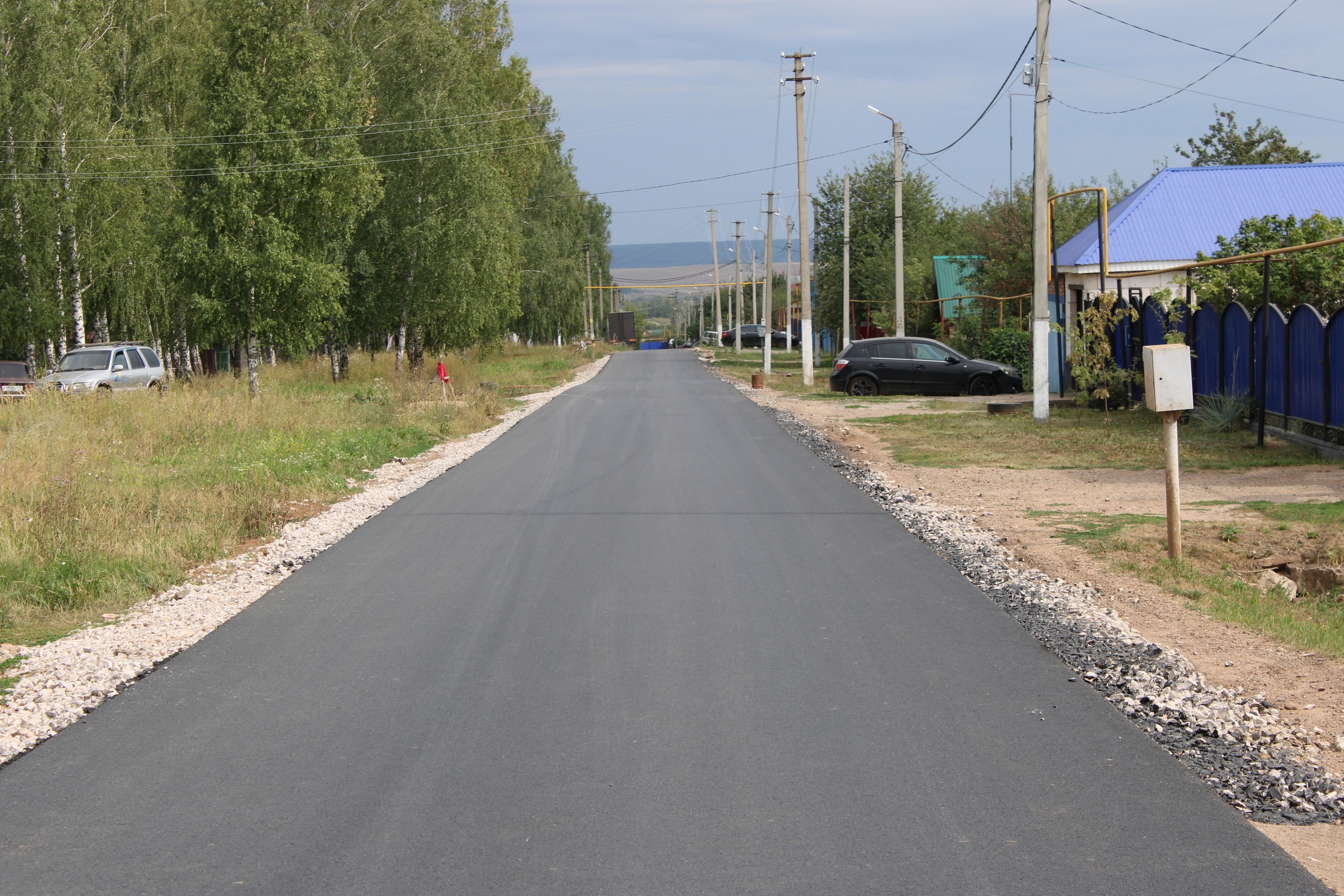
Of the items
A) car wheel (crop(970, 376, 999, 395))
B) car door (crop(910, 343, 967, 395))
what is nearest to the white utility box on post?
car wheel (crop(970, 376, 999, 395))

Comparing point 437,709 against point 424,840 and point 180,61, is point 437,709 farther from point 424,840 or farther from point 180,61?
point 180,61

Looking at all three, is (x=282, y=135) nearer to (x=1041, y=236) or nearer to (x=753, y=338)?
(x=1041, y=236)

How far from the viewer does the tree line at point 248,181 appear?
2888cm

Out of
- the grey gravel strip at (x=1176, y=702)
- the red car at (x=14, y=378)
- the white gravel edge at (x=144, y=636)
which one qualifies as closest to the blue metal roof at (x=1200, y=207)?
the grey gravel strip at (x=1176, y=702)

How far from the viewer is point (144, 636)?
293 inches

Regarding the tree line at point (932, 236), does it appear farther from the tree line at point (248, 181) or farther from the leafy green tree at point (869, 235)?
the tree line at point (248, 181)

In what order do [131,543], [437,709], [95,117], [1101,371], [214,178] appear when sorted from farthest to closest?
1. [95,117]
2. [214,178]
3. [1101,371]
4. [131,543]
5. [437,709]

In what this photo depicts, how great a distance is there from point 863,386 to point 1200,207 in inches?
385

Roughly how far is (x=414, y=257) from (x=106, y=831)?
35.5m

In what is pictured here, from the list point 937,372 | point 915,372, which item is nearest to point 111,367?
point 915,372

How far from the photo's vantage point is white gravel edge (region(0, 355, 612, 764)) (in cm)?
589

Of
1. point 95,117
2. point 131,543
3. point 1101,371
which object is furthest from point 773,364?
point 131,543

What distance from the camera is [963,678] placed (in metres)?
6.28

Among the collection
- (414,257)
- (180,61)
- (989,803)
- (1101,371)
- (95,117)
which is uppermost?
(180,61)
